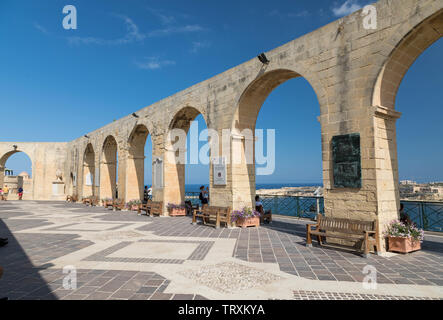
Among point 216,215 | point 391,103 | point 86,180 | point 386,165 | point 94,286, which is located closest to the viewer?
point 94,286

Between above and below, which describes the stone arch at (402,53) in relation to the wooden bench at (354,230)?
above

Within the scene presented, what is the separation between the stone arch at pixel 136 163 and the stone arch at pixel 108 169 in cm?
348

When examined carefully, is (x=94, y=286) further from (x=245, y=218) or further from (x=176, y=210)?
(x=176, y=210)

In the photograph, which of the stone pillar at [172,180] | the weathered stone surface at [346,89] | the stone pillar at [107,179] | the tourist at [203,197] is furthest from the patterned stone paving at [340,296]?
the stone pillar at [107,179]

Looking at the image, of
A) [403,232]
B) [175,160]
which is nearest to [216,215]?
[175,160]

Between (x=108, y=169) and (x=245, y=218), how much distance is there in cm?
1259

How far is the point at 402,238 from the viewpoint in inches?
206

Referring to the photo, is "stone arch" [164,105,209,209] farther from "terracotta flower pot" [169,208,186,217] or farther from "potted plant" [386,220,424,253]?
"potted plant" [386,220,424,253]

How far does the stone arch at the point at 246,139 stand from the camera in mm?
8789

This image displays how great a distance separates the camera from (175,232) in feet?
25.4

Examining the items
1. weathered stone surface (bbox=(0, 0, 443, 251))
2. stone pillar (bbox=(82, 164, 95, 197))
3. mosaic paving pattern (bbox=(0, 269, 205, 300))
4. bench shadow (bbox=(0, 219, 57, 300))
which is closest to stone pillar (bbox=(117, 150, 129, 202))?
weathered stone surface (bbox=(0, 0, 443, 251))

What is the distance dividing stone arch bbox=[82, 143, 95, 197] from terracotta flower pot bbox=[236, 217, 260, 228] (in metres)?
15.3

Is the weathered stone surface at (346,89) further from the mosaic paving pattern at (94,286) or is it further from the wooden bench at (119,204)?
the wooden bench at (119,204)

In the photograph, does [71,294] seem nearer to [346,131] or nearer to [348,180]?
[348,180]
